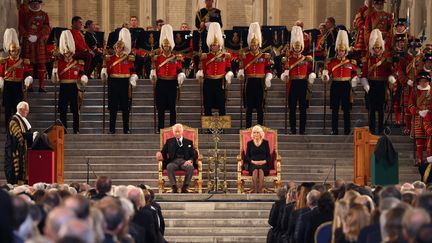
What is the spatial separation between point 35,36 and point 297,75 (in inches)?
205

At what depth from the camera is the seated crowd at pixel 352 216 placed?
10.5 metres

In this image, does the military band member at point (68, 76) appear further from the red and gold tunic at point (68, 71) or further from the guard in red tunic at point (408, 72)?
the guard in red tunic at point (408, 72)

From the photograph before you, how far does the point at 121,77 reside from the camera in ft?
91.6

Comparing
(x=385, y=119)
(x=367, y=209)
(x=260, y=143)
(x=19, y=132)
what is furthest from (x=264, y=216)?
(x=367, y=209)

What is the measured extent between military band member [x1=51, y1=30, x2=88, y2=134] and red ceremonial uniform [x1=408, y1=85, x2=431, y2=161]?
5784 mm

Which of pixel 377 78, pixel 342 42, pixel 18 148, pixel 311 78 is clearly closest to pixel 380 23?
pixel 342 42

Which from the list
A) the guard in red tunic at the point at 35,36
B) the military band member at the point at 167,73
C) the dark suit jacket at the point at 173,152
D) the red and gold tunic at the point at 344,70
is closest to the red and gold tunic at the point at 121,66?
the military band member at the point at 167,73

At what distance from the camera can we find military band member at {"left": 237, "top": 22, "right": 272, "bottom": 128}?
27.7 meters

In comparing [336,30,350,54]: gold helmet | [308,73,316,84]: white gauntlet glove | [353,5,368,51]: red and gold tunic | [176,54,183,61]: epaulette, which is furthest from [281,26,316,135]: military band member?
[176,54,183,61]: epaulette

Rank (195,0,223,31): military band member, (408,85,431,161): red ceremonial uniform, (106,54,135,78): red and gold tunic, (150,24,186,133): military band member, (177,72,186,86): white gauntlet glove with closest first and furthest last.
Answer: (408,85,431,161): red ceremonial uniform, (177,72,186,86): white gauntlet glove, (150,24,186,133): military band member, (106,54,135,78): red and gold tunic, (195,0,223,31): military band member

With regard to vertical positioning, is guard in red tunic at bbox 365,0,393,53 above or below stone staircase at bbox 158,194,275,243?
above

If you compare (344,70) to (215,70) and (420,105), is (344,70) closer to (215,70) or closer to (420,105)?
(420,105)

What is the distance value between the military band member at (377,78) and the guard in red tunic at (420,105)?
36.8 inches

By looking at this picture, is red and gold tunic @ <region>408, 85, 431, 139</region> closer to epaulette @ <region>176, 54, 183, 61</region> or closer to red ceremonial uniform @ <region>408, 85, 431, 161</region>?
red ceremonial uniform @ <region>408, 85, 431, 161</region>
